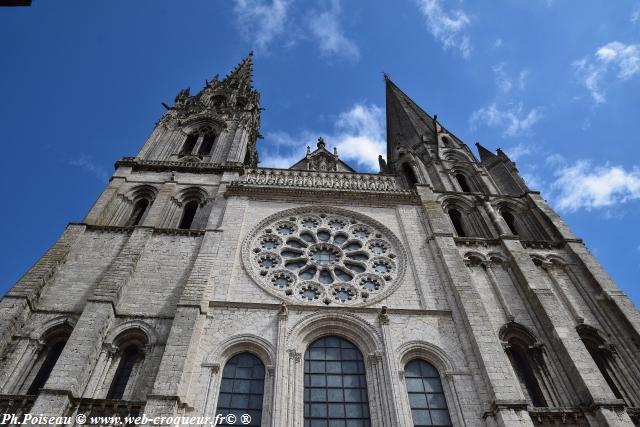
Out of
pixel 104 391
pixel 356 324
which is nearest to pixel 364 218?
pixel 356 324

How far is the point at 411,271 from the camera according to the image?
44.4 ft

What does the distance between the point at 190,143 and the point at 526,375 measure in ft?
53.8

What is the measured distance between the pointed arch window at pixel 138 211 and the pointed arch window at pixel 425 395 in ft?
32.3

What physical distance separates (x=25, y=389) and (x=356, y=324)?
23.9 feet

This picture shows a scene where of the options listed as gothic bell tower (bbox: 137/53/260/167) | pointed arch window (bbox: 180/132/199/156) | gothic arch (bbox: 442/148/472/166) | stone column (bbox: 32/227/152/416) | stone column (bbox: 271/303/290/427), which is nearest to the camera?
stone column (bbox: 32/227/152/416)

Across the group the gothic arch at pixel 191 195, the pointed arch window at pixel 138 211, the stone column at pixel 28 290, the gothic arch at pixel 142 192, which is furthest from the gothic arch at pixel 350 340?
the gothic arch at pixel 142 192

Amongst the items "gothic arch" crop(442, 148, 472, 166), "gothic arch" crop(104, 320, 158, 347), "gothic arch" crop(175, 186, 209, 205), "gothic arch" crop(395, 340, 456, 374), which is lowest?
"gothic arch" crop(395, 340, 456, 374)

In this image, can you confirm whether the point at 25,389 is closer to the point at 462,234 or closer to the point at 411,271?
the point at 411,271

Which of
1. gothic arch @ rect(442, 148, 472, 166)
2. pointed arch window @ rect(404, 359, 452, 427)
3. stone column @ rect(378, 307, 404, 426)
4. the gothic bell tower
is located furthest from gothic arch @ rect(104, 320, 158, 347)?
gothic arch @ rect(442, 148, 472, 166)

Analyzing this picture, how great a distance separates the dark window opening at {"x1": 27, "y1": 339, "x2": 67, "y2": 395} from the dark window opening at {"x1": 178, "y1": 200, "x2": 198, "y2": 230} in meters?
5.91

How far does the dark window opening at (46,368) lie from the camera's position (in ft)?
32.8

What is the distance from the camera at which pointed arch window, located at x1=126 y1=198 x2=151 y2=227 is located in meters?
15.6

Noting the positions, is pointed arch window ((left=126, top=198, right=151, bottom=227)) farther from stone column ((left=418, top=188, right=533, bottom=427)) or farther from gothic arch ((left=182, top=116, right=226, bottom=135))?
stone column ((left=418, top=188, right=533, bottom=427))

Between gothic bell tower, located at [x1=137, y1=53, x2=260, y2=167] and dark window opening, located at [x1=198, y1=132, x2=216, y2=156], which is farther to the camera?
dark window opening, located at [x1=198, y1=132, x2=216, y2=156]
